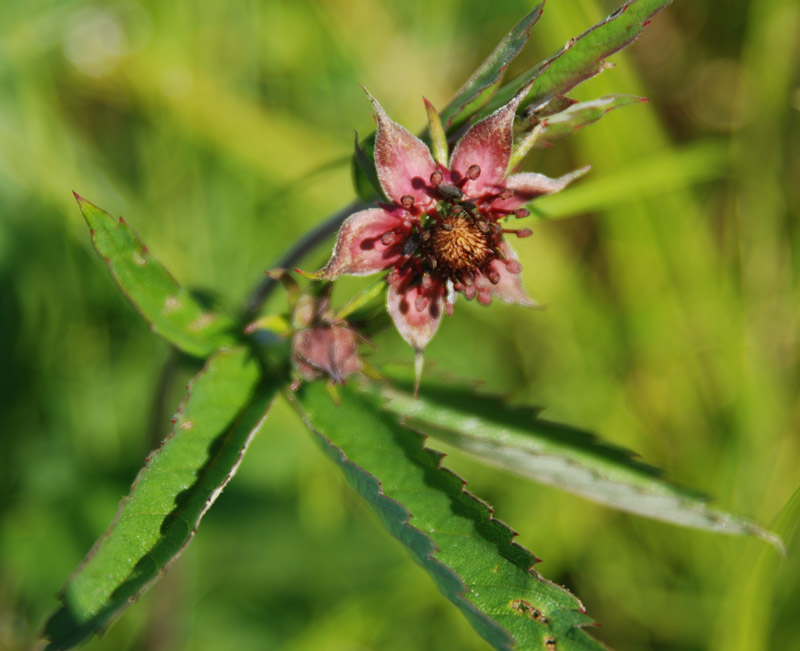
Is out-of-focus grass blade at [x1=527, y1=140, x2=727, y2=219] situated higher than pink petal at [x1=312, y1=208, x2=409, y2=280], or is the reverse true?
out-of-focus grass blade at [x1=527, y1=140, x2=727, y2=219]

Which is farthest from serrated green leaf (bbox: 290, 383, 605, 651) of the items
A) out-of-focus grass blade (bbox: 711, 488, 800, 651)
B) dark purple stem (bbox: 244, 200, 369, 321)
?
out-of-focus grass blade (bbox: 711, 488, 800, 651)

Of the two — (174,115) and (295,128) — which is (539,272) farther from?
(174,115)

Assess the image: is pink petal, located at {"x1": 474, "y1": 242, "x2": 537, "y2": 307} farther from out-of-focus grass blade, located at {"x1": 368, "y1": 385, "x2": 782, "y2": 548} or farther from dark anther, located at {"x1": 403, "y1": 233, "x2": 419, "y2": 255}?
out-of-focus grass blade, located at {"x1": 368, "y1": 385, "x2": 782, "y2": 548}

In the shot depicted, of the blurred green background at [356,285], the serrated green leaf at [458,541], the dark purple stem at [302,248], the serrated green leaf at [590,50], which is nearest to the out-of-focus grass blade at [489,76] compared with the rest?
the serrated green leaf at [590,50]

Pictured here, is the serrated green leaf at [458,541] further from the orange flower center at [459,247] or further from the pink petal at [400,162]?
the pink petal at [400,162]

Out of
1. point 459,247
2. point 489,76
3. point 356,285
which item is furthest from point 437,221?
point 356,285

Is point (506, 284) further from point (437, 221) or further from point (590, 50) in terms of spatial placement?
point (590, 50)
